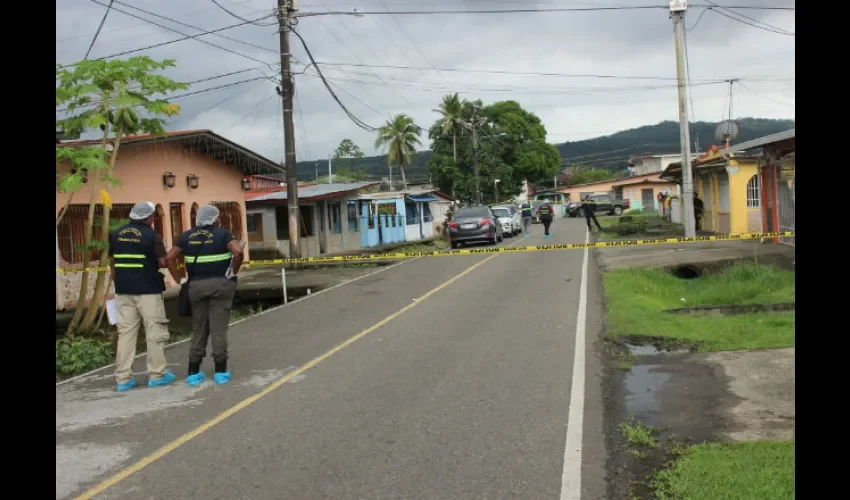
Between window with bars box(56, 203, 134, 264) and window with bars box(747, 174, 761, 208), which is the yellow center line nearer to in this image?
window with bars box(56, 203, 134, 264)

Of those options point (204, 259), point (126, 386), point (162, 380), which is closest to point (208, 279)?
point (204, 259)

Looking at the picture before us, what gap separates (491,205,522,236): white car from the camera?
40531 mm

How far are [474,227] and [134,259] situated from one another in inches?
975

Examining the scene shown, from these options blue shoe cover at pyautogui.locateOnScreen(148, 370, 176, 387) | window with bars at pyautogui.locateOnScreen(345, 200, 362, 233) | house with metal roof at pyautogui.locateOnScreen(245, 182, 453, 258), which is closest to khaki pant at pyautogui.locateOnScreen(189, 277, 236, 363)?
blue shoe cover at pyautogui.locateOnScreen(148, 370, 176, 387)

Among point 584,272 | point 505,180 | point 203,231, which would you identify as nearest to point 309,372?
point 203,231

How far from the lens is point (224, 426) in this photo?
6.78 metres

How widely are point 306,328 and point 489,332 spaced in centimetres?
304

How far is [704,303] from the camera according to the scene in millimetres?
13578

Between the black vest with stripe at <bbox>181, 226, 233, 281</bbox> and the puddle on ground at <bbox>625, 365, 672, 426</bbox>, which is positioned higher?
the black vest with stripe at <bbox>181, 226, 233, 281</bbox>

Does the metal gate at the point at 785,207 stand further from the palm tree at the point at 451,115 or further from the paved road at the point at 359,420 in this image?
the palm tree at the point at 451,115

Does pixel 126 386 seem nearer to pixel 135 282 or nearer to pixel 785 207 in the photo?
pixel 135 282

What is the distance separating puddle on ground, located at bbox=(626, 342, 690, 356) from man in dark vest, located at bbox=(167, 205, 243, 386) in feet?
16.0
